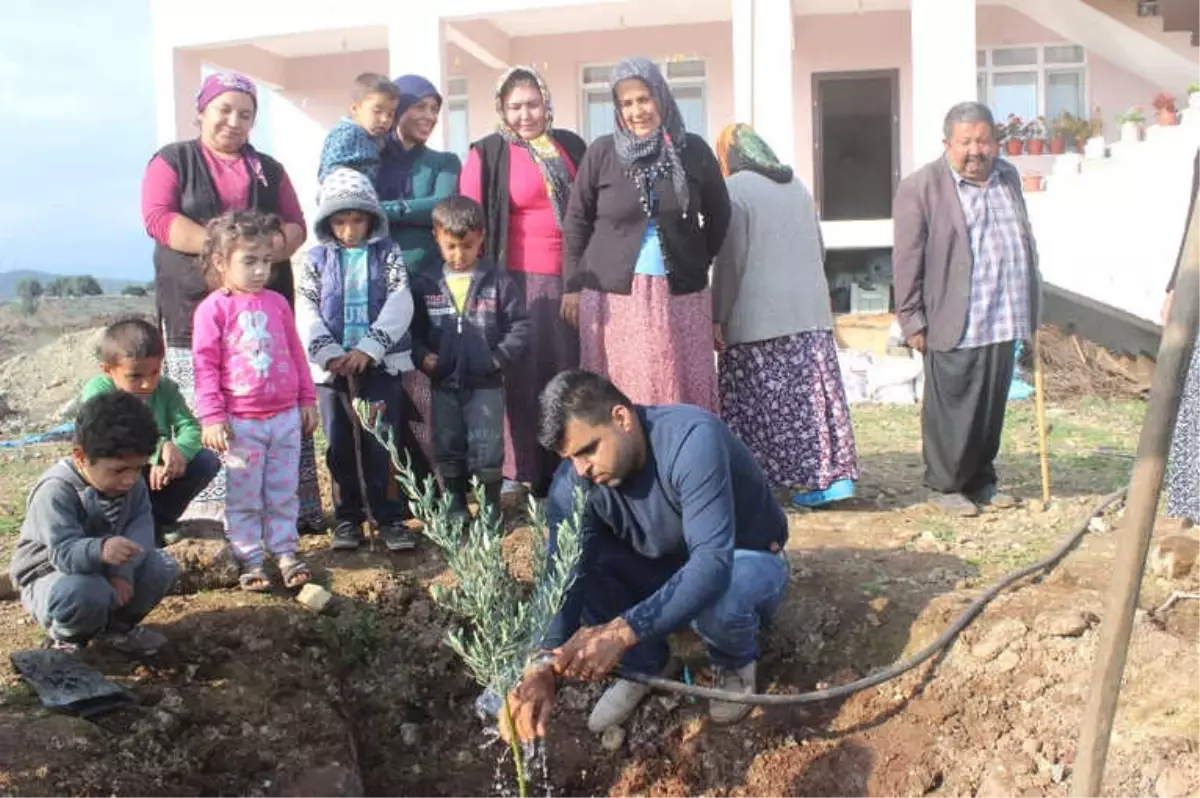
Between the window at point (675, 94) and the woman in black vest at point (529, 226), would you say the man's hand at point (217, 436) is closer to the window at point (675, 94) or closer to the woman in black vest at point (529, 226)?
the woman in black vest at point (529, 226)

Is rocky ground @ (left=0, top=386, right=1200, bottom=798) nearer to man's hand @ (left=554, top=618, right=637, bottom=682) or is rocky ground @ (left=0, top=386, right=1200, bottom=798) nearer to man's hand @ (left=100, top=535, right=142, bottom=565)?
man's hand @ (left=100, top=535, right=142, bottom=565)

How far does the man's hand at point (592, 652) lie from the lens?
2863 mm

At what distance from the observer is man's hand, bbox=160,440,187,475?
378cm

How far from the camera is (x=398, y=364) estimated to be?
4.29m

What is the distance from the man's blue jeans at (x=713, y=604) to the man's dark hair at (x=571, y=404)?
1.88 feet

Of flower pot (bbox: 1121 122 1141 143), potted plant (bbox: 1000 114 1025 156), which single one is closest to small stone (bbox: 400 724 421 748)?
flower pot (bbox: 1121 122 1141 143)

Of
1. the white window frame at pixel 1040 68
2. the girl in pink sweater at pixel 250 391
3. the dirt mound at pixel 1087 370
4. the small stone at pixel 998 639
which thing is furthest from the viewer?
the white window frame at pixel 1040 68

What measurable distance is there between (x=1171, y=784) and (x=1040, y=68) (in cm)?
1103

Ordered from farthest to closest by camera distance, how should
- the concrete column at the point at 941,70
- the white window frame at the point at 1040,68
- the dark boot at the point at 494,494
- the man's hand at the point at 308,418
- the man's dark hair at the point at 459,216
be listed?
the white window frame at the point at 1040,68, the concrete column at the point at 941,70, the dark boot at the point at 494,494, the man's dark hair at the point at 459,216, the man's hand at the point at 308,418

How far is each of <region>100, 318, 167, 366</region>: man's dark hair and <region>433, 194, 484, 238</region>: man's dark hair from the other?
3.87 feet

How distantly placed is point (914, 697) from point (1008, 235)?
2280 millimetres

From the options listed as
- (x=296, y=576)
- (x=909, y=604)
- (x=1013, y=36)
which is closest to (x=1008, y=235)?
(x=909, y=604)

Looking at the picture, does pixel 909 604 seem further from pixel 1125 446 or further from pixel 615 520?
pixel 1125 446

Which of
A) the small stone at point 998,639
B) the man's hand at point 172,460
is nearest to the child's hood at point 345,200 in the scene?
the man's hand at point 172,460
